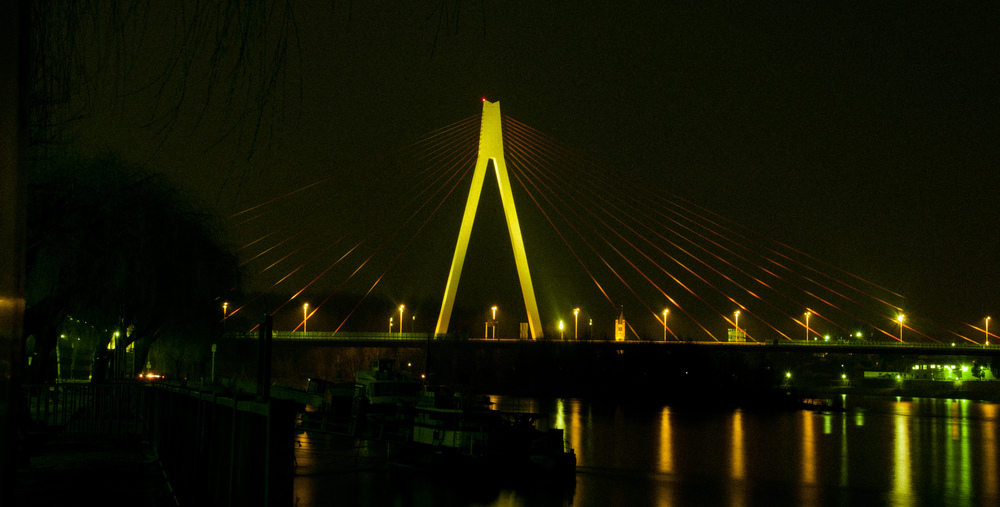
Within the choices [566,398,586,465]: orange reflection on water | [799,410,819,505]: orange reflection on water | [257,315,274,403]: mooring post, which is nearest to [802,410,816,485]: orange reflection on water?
[799,410,819,505]: orange reflection on water

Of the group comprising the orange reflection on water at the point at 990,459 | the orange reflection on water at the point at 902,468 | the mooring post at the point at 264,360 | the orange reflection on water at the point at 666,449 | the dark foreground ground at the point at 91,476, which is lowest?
the orange reflection on water at the point at 990,459

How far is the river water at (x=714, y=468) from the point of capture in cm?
1909

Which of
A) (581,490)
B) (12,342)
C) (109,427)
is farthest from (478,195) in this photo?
(12,342)

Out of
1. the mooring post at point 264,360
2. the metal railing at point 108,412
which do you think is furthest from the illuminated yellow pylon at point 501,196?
the mooring post at point 264,360

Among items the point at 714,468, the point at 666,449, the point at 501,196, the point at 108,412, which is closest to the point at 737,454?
the point at 666,449

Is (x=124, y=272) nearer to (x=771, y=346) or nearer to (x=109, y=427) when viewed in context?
(x=109, y=427)

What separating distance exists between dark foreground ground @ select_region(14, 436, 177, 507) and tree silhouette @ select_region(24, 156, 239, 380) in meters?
3.48

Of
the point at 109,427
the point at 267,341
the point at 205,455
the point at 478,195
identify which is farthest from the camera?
the point at 478,195

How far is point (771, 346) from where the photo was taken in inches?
1806

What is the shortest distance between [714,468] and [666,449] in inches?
159

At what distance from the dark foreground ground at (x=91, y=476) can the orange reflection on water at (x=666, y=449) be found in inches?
659

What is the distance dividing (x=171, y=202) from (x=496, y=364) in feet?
137

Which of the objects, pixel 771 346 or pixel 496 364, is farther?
pixel 496 364

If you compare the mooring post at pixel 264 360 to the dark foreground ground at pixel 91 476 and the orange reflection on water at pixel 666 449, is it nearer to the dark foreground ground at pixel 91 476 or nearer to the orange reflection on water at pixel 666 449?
the dark foreground ground at pixel 91 476
